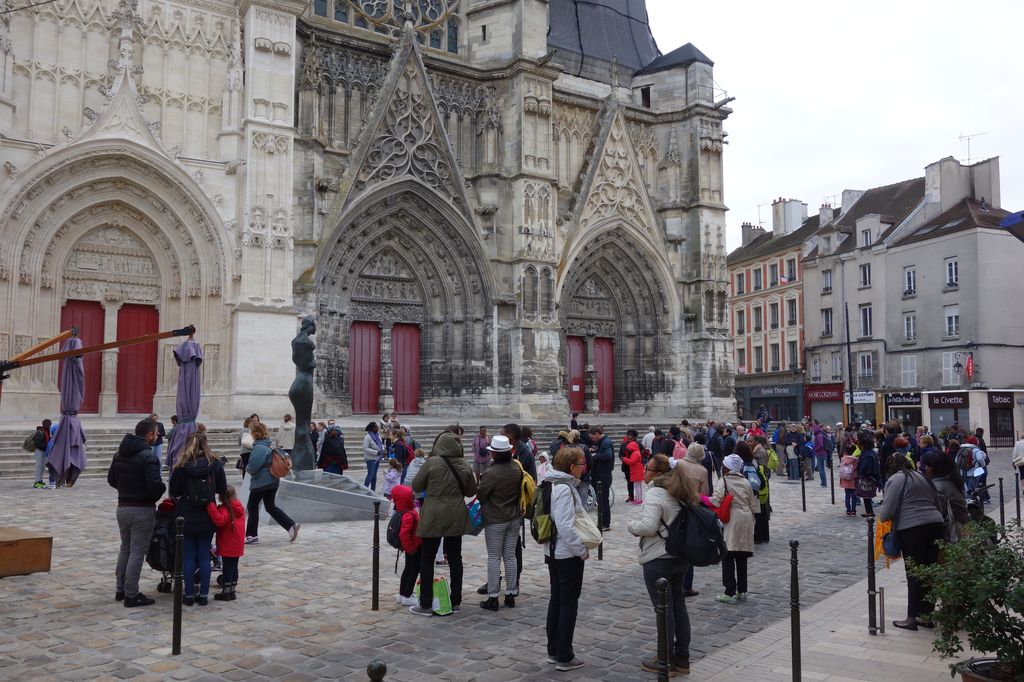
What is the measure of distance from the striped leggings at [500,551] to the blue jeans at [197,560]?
88.2 inches

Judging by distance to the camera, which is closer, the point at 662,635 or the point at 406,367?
the point at 662,635

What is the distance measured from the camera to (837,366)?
3694cm

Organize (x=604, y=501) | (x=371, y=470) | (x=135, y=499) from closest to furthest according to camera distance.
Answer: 1. (x=135, y=499)
2. (x=604, y=501)
3. (x=371, y=470)

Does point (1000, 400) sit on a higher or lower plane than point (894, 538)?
higher

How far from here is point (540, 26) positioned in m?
25.0

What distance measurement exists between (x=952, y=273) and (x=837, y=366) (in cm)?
658

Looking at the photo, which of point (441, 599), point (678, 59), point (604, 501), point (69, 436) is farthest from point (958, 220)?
point (441, 599)

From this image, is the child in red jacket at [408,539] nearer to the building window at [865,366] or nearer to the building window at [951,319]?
the building window at [951,319]

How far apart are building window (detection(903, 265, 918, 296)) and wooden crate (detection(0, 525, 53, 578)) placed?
34.3 metres

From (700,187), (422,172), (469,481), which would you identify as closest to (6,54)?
(422,172)

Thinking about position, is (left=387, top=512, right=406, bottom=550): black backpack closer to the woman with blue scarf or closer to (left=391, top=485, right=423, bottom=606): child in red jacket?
(left=391, top=485, right=423, bottom=606): child in red jacket

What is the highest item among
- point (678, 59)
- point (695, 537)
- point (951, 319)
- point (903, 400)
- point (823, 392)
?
point (678, 59)

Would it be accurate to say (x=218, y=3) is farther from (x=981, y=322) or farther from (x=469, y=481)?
(x=981, y=322)

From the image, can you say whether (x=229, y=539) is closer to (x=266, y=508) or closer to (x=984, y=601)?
(x=266, y=508)
